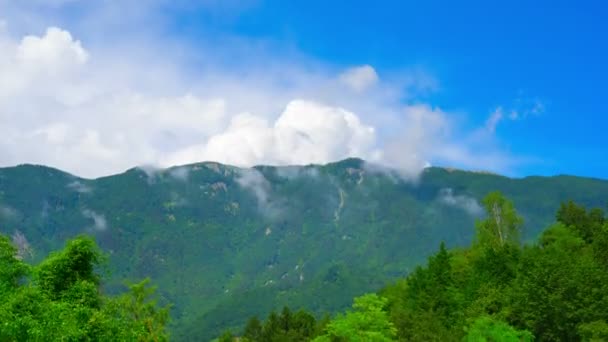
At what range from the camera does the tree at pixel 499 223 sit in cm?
10066

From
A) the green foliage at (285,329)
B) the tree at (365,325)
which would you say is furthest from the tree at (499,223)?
the tree at (365,325)

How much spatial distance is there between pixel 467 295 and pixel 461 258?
26814 millimetres

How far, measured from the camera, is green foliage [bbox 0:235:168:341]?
2569cm

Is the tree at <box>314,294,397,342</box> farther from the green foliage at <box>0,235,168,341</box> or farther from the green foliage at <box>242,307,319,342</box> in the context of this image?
the green foliage at <box>242,307,319,342</box>

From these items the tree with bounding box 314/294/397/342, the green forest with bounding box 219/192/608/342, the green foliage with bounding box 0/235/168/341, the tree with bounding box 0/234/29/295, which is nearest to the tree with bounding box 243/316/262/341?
the green forest with bounding box 219/192/608/342

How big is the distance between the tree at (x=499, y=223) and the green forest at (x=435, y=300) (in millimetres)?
181

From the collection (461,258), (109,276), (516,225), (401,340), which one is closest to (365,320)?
(401,340)

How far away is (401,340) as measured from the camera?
60438 mm

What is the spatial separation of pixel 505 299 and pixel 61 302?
166ft

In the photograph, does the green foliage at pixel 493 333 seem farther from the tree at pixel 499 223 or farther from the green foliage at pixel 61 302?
the tree at pixel 499 223

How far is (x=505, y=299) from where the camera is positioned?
64.7m

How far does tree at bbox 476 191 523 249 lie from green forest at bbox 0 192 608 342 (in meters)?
0.18

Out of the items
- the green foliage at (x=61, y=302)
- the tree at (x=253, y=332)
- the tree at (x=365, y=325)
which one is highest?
the green foliage at (x=61, y=302)

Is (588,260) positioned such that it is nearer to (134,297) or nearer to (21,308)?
(134,297)
